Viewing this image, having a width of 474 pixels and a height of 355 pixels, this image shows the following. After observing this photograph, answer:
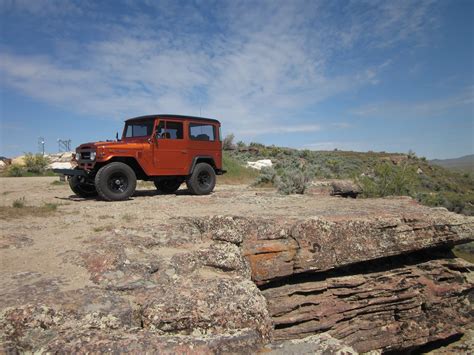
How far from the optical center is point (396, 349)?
5957mm

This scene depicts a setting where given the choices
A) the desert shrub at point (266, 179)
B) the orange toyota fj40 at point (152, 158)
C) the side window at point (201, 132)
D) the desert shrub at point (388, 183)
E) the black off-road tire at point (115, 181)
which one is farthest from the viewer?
the desert shrub at point (266, 179)

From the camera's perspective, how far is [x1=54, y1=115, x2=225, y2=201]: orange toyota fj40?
8.33m

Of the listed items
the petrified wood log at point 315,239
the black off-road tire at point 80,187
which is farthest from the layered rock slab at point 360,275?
the black off-road tire at point 80,187

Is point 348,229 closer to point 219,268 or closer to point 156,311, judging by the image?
point 219,268

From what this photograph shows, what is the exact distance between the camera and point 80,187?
930 centimetres

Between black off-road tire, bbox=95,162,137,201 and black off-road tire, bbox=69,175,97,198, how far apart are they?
1189 mm

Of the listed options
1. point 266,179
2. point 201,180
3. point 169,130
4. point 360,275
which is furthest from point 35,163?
point 360,275

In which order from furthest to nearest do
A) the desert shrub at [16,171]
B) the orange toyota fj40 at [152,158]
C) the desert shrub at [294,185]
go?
the desert shrub at [16,171] < the desert shrub at [294,185] < the orange toyota fj40 at [152,158]

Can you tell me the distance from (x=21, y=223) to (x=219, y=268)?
12.0 feet

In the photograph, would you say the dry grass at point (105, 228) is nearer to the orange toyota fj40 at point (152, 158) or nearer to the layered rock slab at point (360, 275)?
the layered rock slab at point (360, 275)

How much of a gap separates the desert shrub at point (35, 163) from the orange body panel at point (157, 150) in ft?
40.4

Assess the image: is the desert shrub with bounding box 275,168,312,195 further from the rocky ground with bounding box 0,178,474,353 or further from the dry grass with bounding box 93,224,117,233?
the dry grass with bounding box 93,224,117,233

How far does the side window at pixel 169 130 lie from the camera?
30.4 ft

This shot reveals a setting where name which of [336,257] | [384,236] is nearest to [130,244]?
[336,257]
